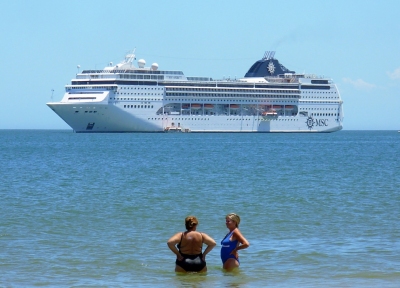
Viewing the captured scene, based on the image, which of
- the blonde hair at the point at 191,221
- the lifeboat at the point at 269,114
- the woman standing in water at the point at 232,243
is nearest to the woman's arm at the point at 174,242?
the blonde hair at the point at 191,221

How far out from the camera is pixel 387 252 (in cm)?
1484

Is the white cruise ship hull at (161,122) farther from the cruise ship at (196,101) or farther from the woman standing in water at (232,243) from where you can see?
the woman standing in water at (232,243)

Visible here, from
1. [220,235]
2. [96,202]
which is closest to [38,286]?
[220,235]

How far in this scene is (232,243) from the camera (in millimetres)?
12148

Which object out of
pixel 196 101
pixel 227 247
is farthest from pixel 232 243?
pixel 196 101

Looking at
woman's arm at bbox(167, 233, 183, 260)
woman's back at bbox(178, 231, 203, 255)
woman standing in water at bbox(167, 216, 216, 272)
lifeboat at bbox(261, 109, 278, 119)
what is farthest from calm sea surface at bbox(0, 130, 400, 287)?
lifeboat at bbox(261, 109, 278, 119)

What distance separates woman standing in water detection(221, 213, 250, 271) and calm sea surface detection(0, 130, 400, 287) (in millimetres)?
208

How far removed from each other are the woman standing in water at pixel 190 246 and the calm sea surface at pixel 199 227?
0.19 metres

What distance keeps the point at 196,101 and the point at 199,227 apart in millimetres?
82483

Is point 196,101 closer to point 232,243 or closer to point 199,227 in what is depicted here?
point 199,227

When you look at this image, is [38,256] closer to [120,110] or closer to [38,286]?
[38,286]

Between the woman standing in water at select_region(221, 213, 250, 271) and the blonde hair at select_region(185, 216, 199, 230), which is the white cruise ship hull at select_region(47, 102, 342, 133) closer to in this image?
the woman standing in water at select_region(221, 213, 250, 271)

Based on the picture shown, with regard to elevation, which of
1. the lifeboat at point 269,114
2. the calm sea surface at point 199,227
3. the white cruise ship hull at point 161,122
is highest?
the lifeboat at point 269,114

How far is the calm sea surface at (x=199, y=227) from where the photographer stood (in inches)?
507
